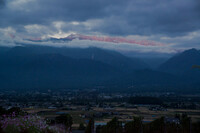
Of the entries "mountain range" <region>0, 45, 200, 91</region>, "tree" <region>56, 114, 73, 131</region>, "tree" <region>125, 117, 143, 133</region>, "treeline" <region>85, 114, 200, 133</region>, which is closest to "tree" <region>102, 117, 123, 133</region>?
"treeline" <region>85, 114, 200, 133</region>

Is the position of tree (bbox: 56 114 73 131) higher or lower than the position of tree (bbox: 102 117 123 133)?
lower

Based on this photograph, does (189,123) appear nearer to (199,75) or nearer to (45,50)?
(199,75)

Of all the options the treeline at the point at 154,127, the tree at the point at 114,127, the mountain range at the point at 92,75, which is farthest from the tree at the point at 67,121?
the mountain range at the point at 92,75

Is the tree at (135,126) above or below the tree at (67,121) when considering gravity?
above

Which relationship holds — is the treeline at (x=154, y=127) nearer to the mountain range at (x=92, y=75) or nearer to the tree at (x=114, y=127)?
the tree at (x=114, y=127)

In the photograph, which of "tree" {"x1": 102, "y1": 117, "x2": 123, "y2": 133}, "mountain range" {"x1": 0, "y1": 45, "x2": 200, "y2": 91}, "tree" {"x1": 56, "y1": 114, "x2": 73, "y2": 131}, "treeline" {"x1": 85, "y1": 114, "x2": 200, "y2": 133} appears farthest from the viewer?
"mountain range" {"x1": 0, "y1": 45, "x2": 200, "y2": 91}

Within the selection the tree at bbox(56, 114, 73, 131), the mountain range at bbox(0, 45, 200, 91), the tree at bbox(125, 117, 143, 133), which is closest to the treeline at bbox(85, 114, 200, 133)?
the tree at bbox(125, 117, 143, 133)

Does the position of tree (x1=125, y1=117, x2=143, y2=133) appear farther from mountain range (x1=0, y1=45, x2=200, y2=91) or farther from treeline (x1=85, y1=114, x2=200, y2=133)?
mountain range (x1=0, y1=45, x2=200, y2=91)

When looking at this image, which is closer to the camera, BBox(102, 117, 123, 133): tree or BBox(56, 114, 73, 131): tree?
BBox(102, 117, 123, 133): tree

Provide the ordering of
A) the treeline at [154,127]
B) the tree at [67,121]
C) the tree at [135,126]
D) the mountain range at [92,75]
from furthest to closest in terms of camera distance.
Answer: the mountain range at [92,75], the tree at [67,121], the tree at [135,126], the treeline at [154,127]

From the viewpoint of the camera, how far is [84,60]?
141 meters

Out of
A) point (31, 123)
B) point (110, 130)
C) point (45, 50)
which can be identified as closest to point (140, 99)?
point (110, 130)

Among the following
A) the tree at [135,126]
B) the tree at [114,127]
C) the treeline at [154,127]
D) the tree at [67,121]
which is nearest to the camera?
the treeline at [154,127]

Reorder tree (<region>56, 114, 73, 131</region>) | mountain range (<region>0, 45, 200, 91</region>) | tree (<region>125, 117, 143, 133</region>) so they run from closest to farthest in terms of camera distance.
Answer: tree (<region>125, 117, 143, 133</region>)
tree (<region>56, 114, 73, 131</region>)
mountain range (<region>0, 45, 200, 91</region>)
